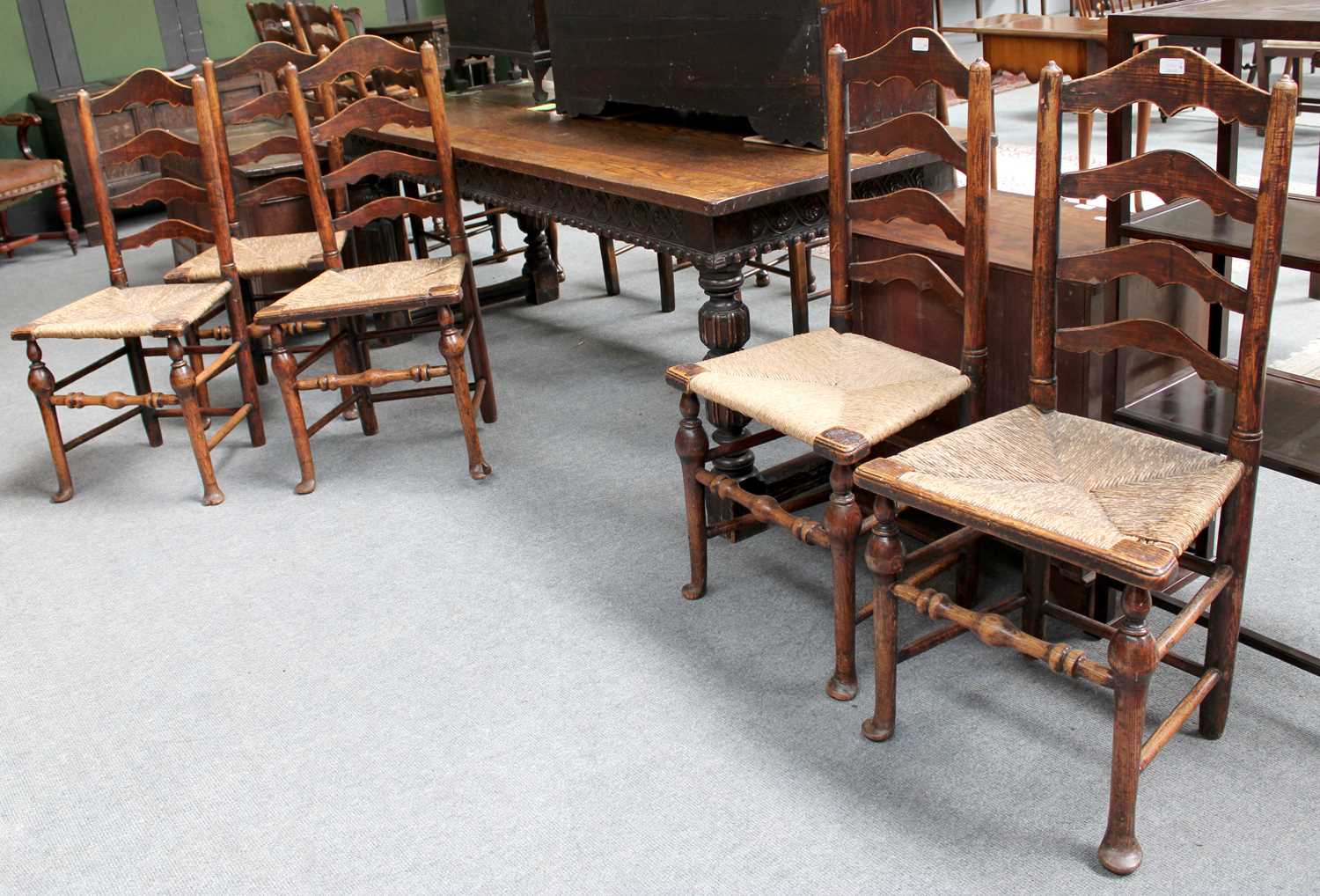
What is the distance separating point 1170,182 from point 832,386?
76cm

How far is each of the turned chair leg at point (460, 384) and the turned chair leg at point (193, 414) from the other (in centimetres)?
69

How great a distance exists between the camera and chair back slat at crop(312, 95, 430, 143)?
3418 mm

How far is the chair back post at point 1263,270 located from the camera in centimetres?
174

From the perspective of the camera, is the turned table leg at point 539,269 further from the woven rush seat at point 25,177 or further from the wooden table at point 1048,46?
the woven rush seat at point 25,177

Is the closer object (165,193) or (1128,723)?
(1128,723)

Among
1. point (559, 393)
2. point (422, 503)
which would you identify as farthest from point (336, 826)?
point (559, 393)

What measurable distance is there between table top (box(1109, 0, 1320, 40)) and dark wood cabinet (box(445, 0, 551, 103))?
7.69ft

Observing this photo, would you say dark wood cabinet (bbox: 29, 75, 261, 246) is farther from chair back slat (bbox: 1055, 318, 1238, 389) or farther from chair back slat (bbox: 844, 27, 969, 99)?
chair back slat (bbox: 1055, 318, 1238, 389)

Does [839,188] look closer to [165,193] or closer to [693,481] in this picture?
[693,481]

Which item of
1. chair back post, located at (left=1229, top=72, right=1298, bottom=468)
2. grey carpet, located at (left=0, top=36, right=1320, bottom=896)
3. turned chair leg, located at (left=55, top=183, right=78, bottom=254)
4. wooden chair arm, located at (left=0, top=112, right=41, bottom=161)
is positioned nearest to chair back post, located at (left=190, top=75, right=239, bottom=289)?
grey carpet, located at (left=0, top=36, right=1320, bottom=896)

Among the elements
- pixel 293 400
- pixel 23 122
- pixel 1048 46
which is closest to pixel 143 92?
pixel 293 400

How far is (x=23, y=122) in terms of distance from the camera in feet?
20.6

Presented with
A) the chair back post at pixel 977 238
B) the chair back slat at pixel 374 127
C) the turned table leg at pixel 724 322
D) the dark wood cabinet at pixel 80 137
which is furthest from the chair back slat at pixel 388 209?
the dark wood cabinet at pixel 80 137

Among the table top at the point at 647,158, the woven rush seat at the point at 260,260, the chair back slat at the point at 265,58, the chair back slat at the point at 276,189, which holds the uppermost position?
the chair back slat at the point at 265,58
